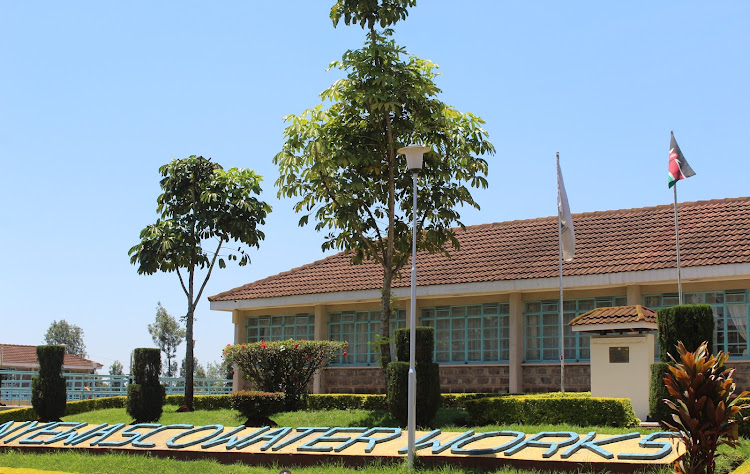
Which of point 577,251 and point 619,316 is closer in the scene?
point 619,316

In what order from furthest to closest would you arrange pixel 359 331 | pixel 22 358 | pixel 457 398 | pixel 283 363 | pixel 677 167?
pixel 22 358 < pixel 359 331 < pixel 457 398 < pixel 283 363 < pixel 677 167

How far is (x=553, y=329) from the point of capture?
967 inches

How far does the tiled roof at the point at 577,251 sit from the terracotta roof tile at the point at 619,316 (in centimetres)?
364

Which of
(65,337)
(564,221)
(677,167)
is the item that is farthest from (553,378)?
(65,337)

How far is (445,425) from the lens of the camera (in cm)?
1886

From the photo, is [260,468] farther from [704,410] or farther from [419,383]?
[704,410]

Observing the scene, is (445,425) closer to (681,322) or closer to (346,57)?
(681,322)

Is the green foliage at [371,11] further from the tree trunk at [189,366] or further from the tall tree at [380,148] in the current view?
the tree trunk at [189,366]

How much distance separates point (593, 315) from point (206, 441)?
865cm

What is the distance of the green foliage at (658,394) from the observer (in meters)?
16.3

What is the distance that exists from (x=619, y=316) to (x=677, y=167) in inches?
148

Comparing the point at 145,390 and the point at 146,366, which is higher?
the point at 146,366

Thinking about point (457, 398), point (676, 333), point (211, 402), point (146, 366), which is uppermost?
point (676, 333)

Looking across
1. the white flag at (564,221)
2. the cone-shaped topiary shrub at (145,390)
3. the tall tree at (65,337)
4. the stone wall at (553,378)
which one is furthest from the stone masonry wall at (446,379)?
the tall tree at (65,337)
